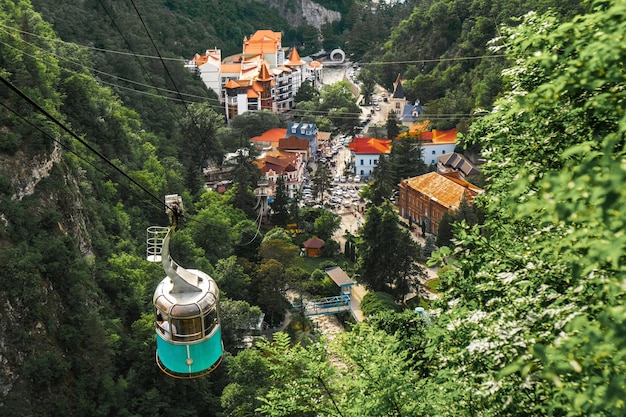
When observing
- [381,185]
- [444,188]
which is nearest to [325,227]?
[381,185]

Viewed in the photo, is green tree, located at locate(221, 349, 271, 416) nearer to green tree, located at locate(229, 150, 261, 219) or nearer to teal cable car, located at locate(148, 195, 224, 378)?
teal cable car, located at locate(148, 195, 224, 378)

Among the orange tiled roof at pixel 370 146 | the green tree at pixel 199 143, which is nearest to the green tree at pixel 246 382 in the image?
the green tree at pixel 199 143

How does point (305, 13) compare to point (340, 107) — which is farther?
point (305, 13)

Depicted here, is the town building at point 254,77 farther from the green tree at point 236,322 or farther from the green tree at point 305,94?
the green tree at point 236,322

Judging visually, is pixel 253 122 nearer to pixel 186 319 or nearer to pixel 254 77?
pixel 254 77

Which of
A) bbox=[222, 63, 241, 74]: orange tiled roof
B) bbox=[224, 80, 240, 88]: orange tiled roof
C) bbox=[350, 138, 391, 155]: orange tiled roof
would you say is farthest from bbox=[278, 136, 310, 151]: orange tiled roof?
bbox=[222, 63, 241, 74]: orange tiled roof

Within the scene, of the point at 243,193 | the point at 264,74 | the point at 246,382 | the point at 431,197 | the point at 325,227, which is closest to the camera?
the point at 246,382
